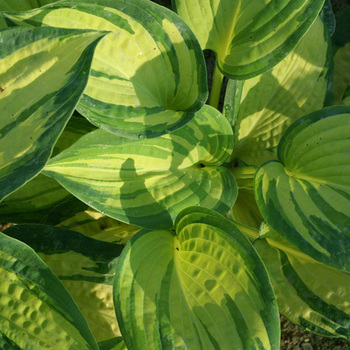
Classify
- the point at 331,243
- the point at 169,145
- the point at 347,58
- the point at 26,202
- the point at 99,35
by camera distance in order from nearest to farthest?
the point at 99,35, the point at 331,243, the point at 169,145, the point at 26,202, the point at 347,58

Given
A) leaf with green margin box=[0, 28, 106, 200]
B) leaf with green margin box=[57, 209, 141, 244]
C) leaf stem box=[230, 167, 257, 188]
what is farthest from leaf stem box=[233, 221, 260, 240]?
leaf with green margin box=[0, 28, 106, 200]

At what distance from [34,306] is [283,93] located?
715mm

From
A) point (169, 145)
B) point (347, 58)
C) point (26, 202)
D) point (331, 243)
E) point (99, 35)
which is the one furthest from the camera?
→ point (347, 58)

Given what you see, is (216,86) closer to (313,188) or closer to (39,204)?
(313,188)

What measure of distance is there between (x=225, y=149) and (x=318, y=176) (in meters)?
0.20

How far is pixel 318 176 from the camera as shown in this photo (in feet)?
2.99

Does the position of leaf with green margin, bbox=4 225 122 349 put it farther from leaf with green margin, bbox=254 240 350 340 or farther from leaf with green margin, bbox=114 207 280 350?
leaf with green margin, bbox=254 240 350 340

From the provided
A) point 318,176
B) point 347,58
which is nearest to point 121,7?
point 318,176

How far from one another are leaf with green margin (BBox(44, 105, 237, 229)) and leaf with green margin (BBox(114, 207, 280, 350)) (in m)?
0.05

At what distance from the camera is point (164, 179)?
0.93m

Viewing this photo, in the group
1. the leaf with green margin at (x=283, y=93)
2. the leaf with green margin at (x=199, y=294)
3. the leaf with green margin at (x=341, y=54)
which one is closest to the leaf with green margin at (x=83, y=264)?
the leaf with green margin at (x=199, y=294)

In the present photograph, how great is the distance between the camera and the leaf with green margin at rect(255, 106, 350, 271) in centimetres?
81

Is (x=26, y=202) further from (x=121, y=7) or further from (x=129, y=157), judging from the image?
(x=121, y=7)

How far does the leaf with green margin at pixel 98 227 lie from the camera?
112cm
